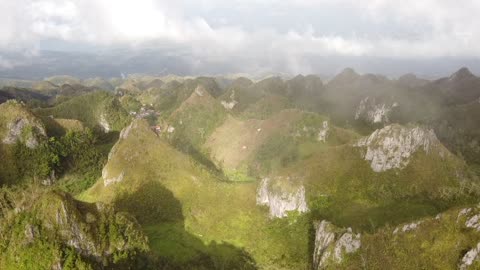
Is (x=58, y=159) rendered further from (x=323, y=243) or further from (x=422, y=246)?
(x=422, y=246)

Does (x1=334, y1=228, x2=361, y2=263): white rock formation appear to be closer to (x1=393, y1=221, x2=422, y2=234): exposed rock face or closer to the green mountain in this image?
the green mountain

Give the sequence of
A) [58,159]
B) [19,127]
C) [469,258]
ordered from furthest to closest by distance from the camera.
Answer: [19,127] < [58,159] < [469,258]

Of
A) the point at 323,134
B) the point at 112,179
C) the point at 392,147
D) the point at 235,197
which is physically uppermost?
the point at 392,147

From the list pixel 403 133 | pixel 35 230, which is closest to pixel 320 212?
pixel 403 133

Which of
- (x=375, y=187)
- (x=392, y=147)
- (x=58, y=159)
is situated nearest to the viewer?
(x=375, y=187)

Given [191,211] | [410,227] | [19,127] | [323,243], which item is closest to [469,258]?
[410,227]

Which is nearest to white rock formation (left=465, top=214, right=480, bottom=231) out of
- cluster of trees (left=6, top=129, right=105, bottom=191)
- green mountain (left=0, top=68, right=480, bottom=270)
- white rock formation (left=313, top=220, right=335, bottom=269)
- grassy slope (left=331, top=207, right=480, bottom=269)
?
green mountain (left=0, top=68, right=480, bottom=270)

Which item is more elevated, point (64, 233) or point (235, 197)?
point (64, 233)

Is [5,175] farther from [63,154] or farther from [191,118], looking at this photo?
[191,118]
